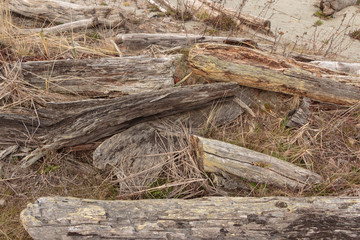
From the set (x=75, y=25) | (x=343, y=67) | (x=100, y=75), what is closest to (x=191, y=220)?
(x=100, y=75)

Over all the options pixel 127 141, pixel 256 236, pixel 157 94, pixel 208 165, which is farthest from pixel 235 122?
pixel 256 236

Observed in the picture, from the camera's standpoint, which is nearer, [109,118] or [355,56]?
[109,118]

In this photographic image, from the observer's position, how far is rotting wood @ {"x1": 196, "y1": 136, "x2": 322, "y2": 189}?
8.95ft

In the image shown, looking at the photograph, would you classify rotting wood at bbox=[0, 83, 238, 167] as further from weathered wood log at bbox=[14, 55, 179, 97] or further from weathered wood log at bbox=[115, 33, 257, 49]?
weathered wood log at bbox=[115, 33, 257, 49]

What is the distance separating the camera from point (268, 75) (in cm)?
339

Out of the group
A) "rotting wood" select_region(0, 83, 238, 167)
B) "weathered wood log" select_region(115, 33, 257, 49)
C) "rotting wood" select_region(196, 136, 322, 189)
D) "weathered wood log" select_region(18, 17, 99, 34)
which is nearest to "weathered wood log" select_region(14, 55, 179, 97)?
"rotting wood" select_region(0, 83, 238, 167)

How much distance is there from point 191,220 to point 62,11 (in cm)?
525

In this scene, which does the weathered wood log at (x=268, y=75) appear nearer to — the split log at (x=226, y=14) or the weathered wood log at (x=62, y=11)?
the weathered wood log at (x=62, y=11)

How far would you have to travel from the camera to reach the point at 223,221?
207cm

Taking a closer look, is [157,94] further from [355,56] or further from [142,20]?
[355,56]

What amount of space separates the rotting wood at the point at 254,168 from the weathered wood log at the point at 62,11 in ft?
12.3

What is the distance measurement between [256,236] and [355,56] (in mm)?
6129

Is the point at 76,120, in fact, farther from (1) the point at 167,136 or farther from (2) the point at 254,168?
(2) the point at 254,168

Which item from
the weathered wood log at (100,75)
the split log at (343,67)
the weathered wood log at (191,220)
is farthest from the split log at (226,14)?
the weathered wood log at (191,220)
